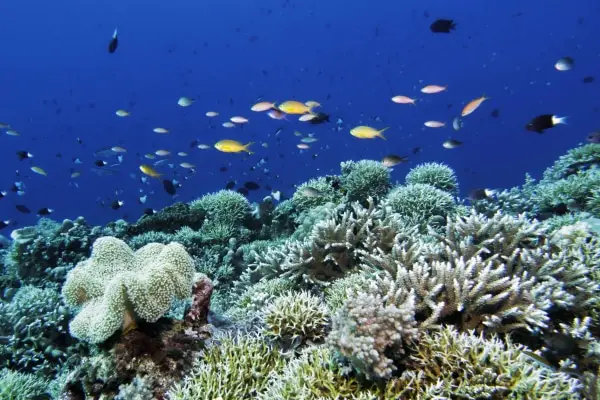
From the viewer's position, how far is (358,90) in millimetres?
96875

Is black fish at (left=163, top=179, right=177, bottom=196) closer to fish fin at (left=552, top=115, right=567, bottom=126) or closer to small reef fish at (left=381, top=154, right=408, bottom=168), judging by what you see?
small reef fish at (left=381, top=154, right=408, bottom=168)

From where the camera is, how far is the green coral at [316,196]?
9742mm

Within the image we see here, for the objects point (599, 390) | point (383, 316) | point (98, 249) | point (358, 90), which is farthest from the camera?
point (358, 90)

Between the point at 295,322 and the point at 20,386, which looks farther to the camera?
the point at 20,386

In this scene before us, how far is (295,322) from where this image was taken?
11.9 ft

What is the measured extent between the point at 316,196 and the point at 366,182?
4.48 ft

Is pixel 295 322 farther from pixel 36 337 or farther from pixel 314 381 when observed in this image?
pixel 36 337

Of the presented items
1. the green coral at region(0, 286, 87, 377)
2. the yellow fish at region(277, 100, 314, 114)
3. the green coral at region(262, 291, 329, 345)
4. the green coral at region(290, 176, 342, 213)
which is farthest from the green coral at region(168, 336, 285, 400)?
the yellow fish at region(277, 100, 314, 114)

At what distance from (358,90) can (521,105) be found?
55788 millimetres

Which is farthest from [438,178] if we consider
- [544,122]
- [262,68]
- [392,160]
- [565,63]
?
[262,68]

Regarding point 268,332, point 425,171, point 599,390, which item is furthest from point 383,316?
point 425,171

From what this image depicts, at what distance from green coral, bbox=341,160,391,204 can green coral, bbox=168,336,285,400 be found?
6.33 meters

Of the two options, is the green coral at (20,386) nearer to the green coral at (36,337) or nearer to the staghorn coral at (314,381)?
the green coral at (36,337)

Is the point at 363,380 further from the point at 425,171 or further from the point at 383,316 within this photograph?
the point at 425,171
